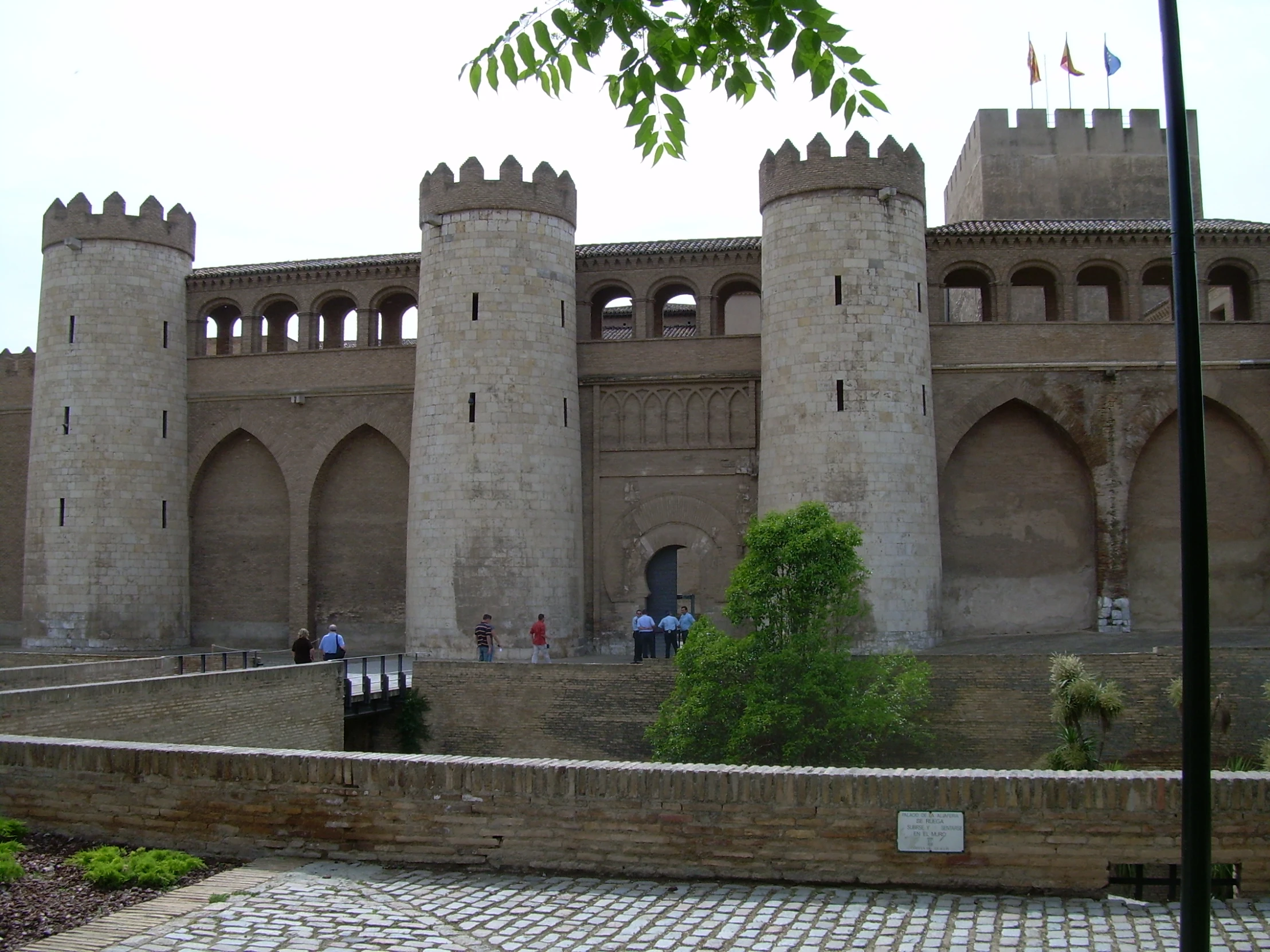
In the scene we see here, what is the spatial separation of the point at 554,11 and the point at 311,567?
21412mm

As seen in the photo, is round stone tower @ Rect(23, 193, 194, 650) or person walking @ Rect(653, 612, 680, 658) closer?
person walking @ Rect(653, 612, 680, 658)

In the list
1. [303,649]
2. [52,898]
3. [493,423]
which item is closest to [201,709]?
[303,649]

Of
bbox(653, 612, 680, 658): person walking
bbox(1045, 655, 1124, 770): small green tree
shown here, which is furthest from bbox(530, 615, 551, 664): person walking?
bbox(1045, 655, 1124, 770): small green tree

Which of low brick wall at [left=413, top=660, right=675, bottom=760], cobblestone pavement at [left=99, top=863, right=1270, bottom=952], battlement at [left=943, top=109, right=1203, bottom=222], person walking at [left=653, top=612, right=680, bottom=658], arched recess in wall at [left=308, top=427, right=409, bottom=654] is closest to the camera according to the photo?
cobblestone pavement at [left=99, top=863, right=1270, bottom=952]

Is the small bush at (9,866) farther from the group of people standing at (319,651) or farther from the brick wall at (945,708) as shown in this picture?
the brick wall at (945,708)

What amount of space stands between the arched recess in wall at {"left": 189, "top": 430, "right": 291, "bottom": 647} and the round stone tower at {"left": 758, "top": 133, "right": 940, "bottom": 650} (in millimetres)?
10373

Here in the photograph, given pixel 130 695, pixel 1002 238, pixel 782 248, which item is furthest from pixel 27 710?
pixel 1002 238

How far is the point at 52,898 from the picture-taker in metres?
7.22

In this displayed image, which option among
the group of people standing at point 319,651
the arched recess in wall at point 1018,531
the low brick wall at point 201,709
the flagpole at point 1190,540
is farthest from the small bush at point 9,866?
the arched recess in wall at point 1018,531

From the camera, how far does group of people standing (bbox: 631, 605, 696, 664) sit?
20.8 meters

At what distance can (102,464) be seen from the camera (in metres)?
24.9

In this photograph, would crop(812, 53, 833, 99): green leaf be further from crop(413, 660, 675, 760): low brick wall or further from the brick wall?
crop(413, 660, 675, 760): low brick wall

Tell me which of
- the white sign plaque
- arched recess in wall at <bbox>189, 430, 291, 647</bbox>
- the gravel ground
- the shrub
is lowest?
the shrub

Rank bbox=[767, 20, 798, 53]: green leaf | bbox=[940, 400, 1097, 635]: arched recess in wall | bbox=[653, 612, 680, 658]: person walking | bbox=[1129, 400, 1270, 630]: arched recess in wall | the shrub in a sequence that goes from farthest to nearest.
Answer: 1. bbox=[940, 400, 1097, 635]: arched recess in wall
2. bbox=[1129, 400, 1270, 630]: arched recess in wall
3. bbox=[653, 612, 680, 658]: person walking
4. the shrub
5. bbox=[767, 20, 798, 53]: green leaf
